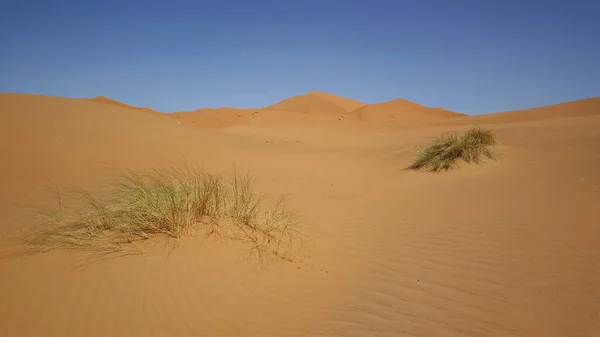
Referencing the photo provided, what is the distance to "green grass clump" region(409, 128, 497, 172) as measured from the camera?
30.2ft

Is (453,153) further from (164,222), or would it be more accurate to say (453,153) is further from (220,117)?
(220,117)

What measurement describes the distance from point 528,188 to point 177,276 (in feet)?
19.7

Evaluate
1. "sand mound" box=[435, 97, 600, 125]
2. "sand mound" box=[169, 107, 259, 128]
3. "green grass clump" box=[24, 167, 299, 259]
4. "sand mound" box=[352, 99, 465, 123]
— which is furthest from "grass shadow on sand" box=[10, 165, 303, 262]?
"sand mound" box=[352, 99, 465, 123]

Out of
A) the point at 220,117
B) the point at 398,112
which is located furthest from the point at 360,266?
the point at 398,112

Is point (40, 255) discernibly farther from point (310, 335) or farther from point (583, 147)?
point (583, 147)

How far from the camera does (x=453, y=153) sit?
9.42 meters

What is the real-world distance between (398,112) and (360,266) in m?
44.3

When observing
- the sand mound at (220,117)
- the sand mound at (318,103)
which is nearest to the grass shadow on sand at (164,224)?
the sand mound at (220,117)

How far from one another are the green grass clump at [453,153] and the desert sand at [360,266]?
37cm

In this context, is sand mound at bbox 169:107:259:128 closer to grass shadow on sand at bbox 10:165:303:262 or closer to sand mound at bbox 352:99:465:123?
sand mound at bbox 352:99:465:123

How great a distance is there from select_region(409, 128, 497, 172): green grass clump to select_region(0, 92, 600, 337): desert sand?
371 mm

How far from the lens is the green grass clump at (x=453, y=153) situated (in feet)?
30.2

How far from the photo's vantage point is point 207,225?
438 centimetres

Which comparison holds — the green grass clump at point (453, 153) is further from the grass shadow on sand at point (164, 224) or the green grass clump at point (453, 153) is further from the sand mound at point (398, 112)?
the sand mound at point (398, 112)
